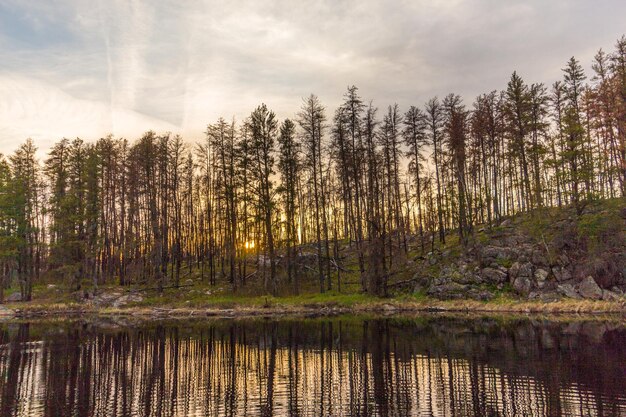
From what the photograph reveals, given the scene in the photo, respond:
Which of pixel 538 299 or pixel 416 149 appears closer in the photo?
pixel 538 299

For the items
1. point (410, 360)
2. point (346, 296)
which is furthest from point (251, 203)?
point (410, 360)

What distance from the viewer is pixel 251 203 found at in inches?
2117

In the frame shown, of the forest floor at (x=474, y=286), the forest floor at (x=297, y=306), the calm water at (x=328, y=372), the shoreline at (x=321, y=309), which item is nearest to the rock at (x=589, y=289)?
the forest floor at (x=474, y=286)

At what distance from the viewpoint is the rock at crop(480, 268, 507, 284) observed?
48.0 m

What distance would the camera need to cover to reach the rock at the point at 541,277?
45.7 m

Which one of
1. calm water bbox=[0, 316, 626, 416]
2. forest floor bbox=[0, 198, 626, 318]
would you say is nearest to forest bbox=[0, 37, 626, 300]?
forest floor bbox=[0, 198, 626, 318]

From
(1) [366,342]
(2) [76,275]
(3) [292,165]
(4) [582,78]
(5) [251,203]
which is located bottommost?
(1) [366,342]

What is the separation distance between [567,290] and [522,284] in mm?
4148

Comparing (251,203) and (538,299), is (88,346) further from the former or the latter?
(538,299)

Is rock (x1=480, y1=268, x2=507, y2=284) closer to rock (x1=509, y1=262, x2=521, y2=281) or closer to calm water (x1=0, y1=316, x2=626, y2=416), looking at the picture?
rock (x1=509, y1=262, x2=521, y2=281)

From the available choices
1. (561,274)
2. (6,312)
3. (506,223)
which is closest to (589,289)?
(561,274)

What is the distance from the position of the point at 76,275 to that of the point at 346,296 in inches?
1466

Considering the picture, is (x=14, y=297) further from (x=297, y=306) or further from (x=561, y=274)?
(x=561, y=274)

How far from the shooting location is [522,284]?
46.2 m
